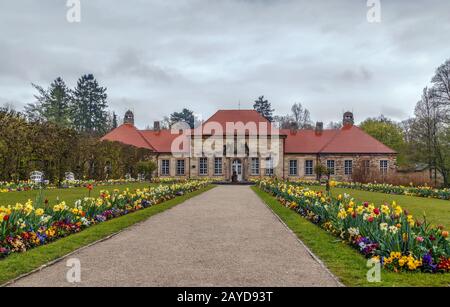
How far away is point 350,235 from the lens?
7324 mm

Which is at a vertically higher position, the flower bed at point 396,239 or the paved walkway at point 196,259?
the flower bed at point 396,239

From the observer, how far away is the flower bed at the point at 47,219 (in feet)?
21.2

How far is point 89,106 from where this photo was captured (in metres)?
62.1

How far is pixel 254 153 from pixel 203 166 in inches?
208

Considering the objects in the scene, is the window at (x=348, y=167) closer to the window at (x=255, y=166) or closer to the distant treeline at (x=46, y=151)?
the window at (x=255, y=166)

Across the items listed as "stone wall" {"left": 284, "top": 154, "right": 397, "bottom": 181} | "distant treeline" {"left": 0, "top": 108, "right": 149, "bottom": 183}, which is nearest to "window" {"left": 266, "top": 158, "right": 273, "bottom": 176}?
"stone wall" {"left": 284, "top": 154, "right": 397, "bottom": 181}

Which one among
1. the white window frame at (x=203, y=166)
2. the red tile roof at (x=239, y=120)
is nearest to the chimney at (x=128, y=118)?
the red tile roof at (x=239, y=120)

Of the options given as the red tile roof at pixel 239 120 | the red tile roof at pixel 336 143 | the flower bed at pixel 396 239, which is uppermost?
the red tile roof at pixel 239 120

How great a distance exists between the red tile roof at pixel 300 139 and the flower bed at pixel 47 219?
28408mm

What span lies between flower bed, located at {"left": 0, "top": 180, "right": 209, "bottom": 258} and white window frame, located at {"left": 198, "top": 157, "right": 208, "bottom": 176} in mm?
26742

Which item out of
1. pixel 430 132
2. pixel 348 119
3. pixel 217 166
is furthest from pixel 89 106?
pixel 430 132

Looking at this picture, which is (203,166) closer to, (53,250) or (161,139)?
(161,139)

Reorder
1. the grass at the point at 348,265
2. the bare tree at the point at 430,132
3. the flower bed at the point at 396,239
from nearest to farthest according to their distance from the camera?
the grass at the point at 348,265 < the flower bed at the point at 396,239 < the bare tree at the point at 430,132
